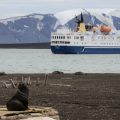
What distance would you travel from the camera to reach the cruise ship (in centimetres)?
10900

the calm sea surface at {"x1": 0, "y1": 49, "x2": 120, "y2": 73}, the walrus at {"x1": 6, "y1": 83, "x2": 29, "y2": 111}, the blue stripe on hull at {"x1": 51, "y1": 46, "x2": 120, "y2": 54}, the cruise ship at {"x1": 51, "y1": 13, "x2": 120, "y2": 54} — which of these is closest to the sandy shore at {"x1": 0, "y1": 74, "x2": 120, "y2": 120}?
the walrus at {"x1": 6, "y1": 83, "x2": 29, "y2": 111}

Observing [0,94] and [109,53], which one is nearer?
[0,94]

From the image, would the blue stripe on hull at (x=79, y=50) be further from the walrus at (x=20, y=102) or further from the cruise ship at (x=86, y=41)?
the walrus at (x=20, y=102)

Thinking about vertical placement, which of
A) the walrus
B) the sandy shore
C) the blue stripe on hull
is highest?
the walrus

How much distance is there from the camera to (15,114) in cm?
1048

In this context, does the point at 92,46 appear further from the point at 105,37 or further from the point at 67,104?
the point at 67,104

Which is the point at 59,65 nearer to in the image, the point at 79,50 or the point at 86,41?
the point at 79,50

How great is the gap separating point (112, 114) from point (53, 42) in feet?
321

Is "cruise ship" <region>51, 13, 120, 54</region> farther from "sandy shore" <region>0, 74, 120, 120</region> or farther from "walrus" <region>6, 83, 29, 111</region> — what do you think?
"walrus" <region>6, 83, 29, 111</region>

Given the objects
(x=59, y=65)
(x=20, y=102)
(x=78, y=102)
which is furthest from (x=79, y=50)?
(x=20, y=102)

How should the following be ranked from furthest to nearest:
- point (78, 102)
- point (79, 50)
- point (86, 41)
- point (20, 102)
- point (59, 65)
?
point (86, 41) → point (79, 50) → point (59, 65) → point (78, 102) → point (20, 102)

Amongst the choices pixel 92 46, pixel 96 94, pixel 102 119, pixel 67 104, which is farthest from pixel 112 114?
pixel 92 46

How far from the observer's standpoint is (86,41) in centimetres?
11106

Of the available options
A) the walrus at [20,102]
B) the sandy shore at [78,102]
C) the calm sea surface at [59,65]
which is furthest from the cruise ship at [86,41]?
the walrus at [20,102]
